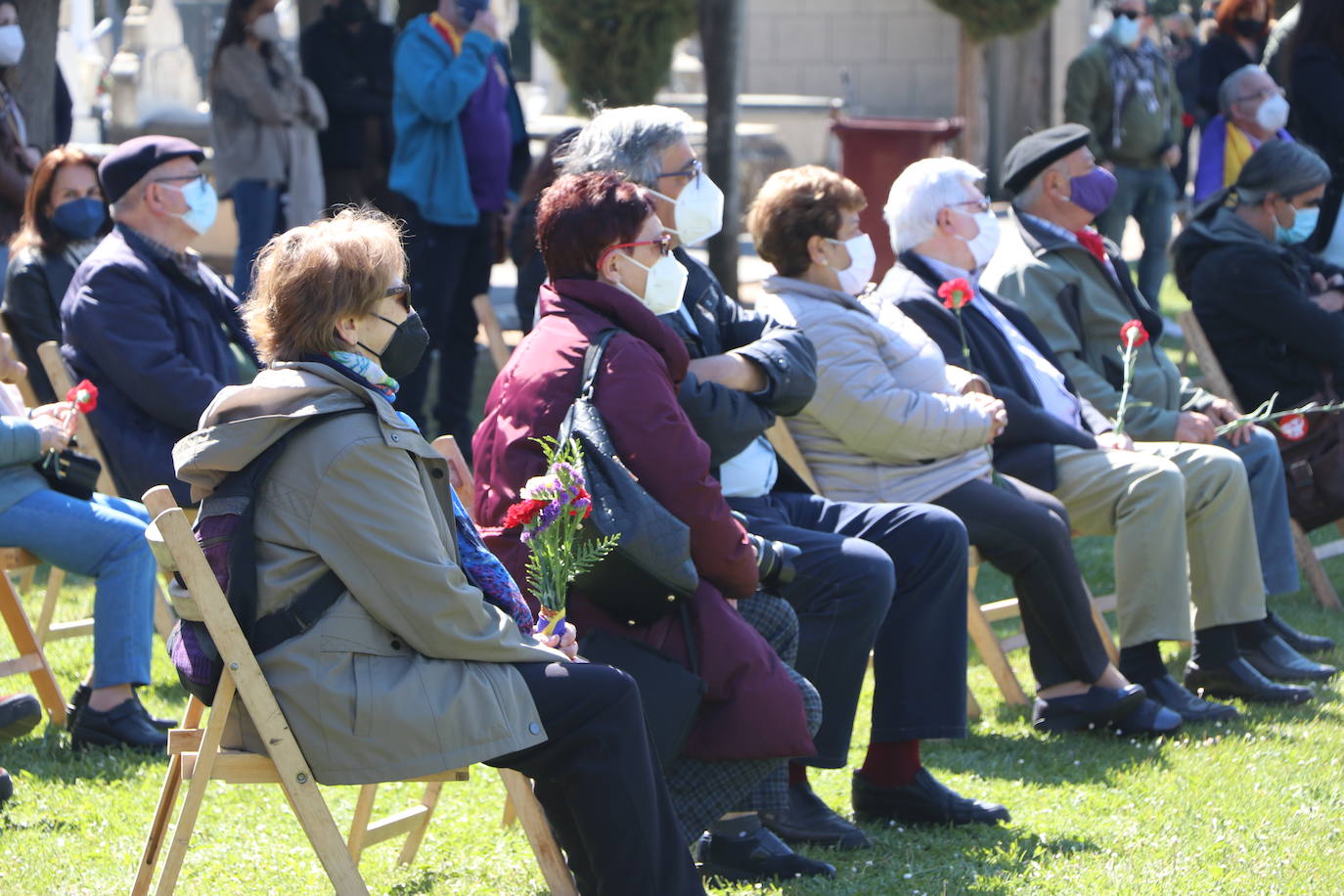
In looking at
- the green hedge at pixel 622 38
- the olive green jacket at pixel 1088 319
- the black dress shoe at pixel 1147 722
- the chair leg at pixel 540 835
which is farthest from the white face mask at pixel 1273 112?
the green hedge at pixel 622 38

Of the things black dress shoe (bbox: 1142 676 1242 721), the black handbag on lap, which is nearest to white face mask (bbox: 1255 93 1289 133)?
black dress shoe (bbox: 1142 676 1242 721)

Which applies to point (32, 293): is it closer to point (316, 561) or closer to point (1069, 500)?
point (316, 561)

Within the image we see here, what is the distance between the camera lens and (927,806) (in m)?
4.31

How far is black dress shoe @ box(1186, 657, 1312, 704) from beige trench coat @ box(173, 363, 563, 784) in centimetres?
295

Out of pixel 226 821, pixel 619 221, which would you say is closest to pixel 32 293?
pixel 226 821

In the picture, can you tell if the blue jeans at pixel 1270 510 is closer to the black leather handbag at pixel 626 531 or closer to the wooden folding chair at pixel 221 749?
the black leather handbag at pixel 626 531

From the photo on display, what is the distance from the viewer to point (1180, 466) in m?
5.52

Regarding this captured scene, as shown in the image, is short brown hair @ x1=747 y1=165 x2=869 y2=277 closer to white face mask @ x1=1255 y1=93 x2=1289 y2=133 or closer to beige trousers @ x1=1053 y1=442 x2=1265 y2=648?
beige trousers @ x1=1053 y1=442 x2=1265 y2=648

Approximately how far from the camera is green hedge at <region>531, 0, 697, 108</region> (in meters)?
14.4

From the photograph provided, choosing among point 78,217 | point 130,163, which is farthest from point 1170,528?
point 78,217

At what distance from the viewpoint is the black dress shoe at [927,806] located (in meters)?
4.30

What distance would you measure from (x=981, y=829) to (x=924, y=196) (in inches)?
80.7

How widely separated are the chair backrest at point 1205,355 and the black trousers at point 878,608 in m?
2.24

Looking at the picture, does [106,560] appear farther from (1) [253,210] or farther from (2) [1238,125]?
(2) [1238,125]
